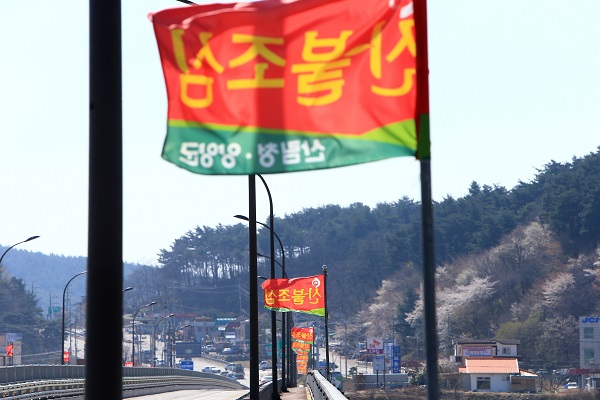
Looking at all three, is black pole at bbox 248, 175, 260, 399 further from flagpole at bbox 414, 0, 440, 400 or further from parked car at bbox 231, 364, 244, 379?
parked car at bbox 231, 364, 244, 379

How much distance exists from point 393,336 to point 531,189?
3439 cm

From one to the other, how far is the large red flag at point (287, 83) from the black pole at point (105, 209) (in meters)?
0.94

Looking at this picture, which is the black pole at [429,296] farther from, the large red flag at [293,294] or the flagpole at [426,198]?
the large red flag at [293,294]

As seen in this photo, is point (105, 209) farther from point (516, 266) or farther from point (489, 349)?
point (516, 266)

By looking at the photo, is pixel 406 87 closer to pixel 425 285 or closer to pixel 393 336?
pixel 425 285

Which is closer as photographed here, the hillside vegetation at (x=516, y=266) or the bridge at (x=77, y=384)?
the bridge at (x=77, y=384)

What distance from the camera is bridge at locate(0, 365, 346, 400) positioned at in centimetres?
3926

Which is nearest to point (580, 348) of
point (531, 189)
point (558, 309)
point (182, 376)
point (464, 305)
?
point (558, 309)

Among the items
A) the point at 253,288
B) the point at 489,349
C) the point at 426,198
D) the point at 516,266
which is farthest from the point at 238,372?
the point at 426,198

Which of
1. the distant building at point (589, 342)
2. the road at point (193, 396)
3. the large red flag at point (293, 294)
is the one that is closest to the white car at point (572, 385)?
the distant building at point (589, 342)

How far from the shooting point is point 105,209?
24.8ft

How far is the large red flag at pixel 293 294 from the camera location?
3744cm

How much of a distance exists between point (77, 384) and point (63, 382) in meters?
1.05

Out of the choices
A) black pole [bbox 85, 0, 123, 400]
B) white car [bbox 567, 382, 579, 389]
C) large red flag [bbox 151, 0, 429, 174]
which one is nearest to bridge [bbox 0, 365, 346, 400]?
large red flag [bbox 151, 0, 429, 174]
